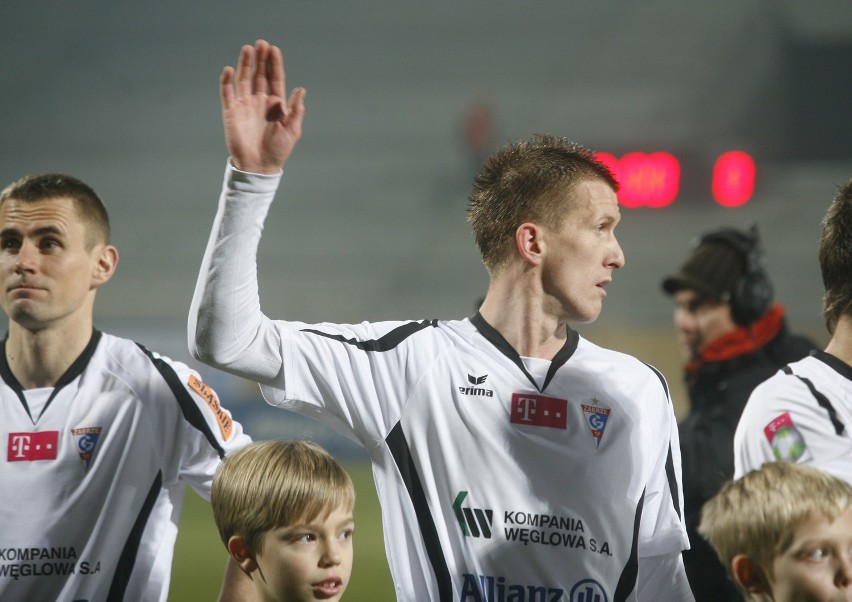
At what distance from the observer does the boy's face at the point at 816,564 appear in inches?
79.7

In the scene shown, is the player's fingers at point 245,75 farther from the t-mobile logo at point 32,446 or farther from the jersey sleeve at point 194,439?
the t-mobile logo at point 32,446

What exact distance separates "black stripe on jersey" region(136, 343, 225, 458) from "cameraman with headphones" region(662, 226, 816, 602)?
1.65 meters

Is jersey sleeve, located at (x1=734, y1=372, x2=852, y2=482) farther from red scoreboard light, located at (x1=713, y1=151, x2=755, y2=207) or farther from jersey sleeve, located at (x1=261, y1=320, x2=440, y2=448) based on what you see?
red scoreboard light, located at (x1=713, y1=151, x2=755, y2=207)

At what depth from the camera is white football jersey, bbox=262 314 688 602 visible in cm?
233

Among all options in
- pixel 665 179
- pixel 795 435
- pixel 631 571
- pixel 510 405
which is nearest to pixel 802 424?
pixel 795 435

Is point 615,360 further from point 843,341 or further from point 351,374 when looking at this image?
point 351,374

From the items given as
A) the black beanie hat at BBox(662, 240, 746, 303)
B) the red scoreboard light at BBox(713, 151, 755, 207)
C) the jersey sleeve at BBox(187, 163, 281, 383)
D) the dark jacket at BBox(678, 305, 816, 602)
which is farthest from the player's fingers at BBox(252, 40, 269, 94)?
the red scoreboard light at BBox(713, 151, 755, 207)

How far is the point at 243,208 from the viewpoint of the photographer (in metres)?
2.13

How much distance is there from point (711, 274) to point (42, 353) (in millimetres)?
2723

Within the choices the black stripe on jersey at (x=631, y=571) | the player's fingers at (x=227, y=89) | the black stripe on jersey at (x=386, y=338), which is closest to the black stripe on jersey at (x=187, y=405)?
the black stripe on jersey at (x=386, y=338)

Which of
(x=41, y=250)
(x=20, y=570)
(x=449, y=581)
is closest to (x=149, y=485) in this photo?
(x=20, y=570)

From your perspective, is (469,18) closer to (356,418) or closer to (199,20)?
(199,20)

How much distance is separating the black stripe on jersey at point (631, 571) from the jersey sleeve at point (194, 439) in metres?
1.06

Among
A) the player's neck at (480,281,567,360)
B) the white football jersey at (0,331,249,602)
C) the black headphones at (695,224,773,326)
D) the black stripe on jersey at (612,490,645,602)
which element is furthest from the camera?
the black headphones at (695,224,773,326)
